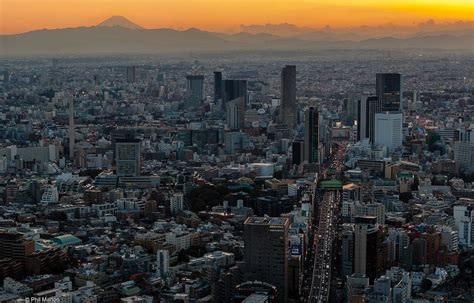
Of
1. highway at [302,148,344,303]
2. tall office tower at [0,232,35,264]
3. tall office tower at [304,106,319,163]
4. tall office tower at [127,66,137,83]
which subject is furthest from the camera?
tall office tower at [127,66,137,83]

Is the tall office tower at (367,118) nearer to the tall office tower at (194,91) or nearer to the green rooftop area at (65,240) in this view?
the tall office tower at (194,91)

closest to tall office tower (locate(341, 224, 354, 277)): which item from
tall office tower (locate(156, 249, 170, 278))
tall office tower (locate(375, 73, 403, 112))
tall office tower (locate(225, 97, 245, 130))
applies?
tall office tower (locate(156, 249, 170, 278))

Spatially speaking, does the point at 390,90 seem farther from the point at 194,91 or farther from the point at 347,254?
the point at 347,254

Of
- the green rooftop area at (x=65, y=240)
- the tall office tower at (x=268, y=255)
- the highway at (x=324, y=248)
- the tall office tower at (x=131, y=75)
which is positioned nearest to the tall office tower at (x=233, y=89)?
the tall office tower at (x=131, y=75)

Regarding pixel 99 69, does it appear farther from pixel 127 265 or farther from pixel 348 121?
pixel 127 265

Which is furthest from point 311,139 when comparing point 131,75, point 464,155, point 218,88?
point 131,75

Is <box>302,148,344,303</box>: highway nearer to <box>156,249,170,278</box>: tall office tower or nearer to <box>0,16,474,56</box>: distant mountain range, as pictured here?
<box>156,249,170,278</box>: tall office tower
